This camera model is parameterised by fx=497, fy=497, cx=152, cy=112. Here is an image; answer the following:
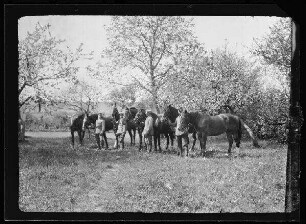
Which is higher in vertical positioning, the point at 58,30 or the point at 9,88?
the point at 58,30

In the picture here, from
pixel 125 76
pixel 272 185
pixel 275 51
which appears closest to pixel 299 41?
pixel 275 51

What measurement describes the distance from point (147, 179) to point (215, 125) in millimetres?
1245

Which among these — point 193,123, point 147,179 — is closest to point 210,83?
point 193,123

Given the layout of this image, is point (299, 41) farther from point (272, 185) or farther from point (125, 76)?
point (125, 76)

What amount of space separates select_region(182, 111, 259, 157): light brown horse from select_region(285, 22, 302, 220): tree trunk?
529mm

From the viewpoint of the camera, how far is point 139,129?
7.22 meters

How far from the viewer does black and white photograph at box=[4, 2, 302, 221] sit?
22.5 ft

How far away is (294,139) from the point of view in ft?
22.3

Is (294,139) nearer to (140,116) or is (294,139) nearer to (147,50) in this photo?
(140,116)

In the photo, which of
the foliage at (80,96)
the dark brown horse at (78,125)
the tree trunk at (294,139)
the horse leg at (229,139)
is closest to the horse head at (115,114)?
the foliage at (80,96)

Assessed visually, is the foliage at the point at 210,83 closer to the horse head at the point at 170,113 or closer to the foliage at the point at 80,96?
the horse head at the point at 170,113

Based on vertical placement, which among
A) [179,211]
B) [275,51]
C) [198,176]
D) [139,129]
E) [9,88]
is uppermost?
[275,51]

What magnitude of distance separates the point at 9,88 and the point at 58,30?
1046 millimetres

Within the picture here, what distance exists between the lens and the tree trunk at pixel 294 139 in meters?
6.70
